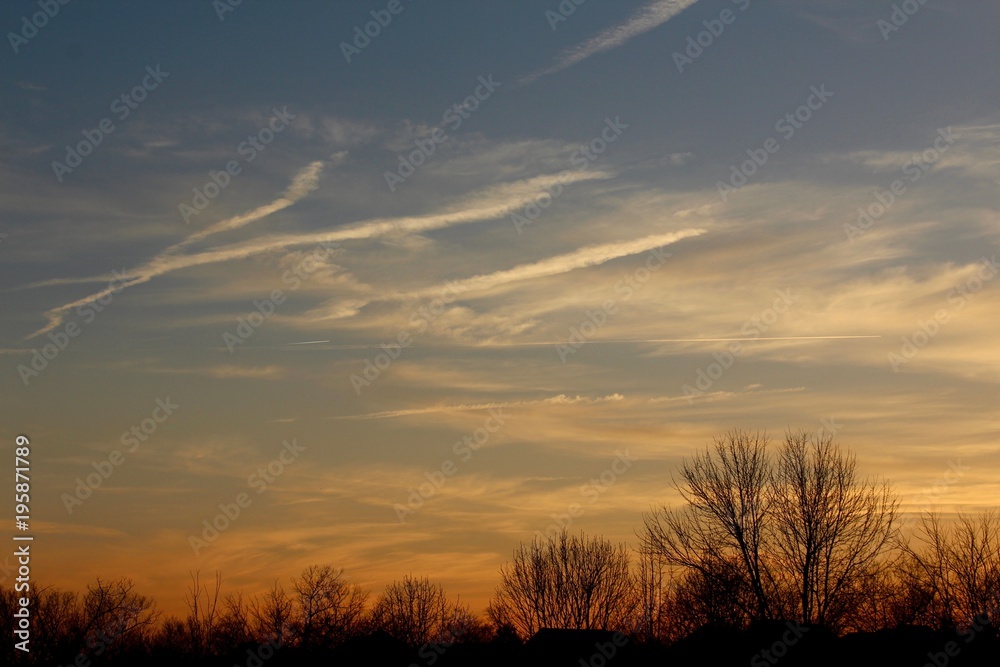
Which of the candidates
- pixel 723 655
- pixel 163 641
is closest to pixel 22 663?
pixel 163 641

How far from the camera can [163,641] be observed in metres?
103

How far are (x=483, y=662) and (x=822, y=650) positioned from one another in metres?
27.0

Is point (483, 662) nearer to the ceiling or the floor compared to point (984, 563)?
nearer to the floor

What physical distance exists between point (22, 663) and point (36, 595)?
14.5m

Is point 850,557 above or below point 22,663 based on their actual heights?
above

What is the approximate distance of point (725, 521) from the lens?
55844 millimetres

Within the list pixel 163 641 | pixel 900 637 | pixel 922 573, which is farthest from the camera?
pixel 163 641

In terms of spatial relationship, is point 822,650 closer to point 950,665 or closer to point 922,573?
point 950,665

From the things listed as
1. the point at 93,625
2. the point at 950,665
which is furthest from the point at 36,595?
the point at 950,665

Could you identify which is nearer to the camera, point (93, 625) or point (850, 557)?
point (850, 557)

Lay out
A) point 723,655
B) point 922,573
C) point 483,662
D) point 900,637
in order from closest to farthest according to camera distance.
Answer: point 900,637, point 723,655, point 922,573, point 483,662

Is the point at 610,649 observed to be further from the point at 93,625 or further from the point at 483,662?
the point at 93,625

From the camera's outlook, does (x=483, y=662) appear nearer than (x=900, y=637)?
No

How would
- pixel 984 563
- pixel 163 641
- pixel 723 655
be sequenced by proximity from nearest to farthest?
pixel 723 655 < pixel 984 563 < pixel 163 641
